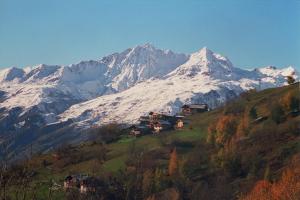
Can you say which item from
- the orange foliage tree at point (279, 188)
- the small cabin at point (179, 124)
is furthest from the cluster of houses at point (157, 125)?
the orange foliage tree at point (279, 188)

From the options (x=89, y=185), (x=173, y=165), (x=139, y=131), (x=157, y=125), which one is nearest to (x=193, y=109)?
(x=157, y=125)

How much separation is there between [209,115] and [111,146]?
106ft

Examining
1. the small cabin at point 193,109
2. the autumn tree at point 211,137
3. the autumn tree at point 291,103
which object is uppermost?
the small cabin at point 193,109

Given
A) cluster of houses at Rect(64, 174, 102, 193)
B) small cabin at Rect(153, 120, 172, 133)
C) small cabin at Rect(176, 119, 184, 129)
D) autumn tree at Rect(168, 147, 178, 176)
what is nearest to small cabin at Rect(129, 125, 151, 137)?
small cabin at Rect(153, 120, 172, 133)

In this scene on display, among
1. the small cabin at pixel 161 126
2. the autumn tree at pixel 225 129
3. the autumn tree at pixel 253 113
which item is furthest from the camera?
the small cabin at pixel 161 126

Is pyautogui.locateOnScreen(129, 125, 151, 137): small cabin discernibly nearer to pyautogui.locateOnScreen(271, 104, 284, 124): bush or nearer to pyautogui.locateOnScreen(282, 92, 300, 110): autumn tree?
pyautogui.locateOnScreen(271, 104, 284, 124): bush

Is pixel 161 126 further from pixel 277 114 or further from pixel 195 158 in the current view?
pixel 195 158

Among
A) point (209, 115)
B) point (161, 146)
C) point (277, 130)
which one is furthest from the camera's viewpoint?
point (209, 115)

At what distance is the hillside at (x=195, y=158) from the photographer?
3246 inches

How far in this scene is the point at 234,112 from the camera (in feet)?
412

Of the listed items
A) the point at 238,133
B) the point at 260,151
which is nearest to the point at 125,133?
the point at 238,133

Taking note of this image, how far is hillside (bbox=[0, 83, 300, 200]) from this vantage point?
82.4 meters

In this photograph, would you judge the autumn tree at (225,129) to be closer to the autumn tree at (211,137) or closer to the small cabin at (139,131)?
the autumn tree at (211,137)

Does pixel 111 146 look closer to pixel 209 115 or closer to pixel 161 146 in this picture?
pixel 161 146
